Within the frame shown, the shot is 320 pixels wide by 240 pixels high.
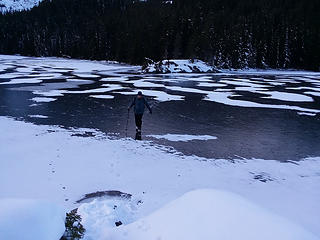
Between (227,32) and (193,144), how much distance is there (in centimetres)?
6058

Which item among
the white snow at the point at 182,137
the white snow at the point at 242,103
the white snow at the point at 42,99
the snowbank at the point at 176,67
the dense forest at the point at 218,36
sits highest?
the dense forest at the point at 218,36

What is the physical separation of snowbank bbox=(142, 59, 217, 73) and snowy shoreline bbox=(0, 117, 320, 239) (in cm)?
4082

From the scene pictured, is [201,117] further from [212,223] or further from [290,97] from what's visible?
[212,223]

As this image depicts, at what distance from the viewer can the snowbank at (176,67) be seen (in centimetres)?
5138

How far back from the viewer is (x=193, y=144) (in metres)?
11.6

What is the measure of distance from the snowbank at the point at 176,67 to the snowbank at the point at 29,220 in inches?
1859

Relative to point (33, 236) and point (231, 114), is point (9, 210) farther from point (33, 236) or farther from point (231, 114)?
point (231, 114)

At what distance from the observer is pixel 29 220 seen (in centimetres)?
401

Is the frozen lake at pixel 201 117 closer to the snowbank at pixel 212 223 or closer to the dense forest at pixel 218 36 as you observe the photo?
the snowbank at pixel 212 223

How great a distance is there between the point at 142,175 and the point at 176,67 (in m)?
45.7

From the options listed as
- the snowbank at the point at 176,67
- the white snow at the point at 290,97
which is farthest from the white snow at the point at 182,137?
the snowbank at the point at 176,67

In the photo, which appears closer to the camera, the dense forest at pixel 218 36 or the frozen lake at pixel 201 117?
the frozen lake at pixel 201 117

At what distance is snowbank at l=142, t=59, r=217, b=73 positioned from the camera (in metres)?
51.4

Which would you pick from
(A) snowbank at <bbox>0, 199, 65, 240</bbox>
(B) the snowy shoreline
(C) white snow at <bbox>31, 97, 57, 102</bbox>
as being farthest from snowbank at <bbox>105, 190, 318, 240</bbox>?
(C) white snow at <bbox>31, 97, 57, 102</bbox>
